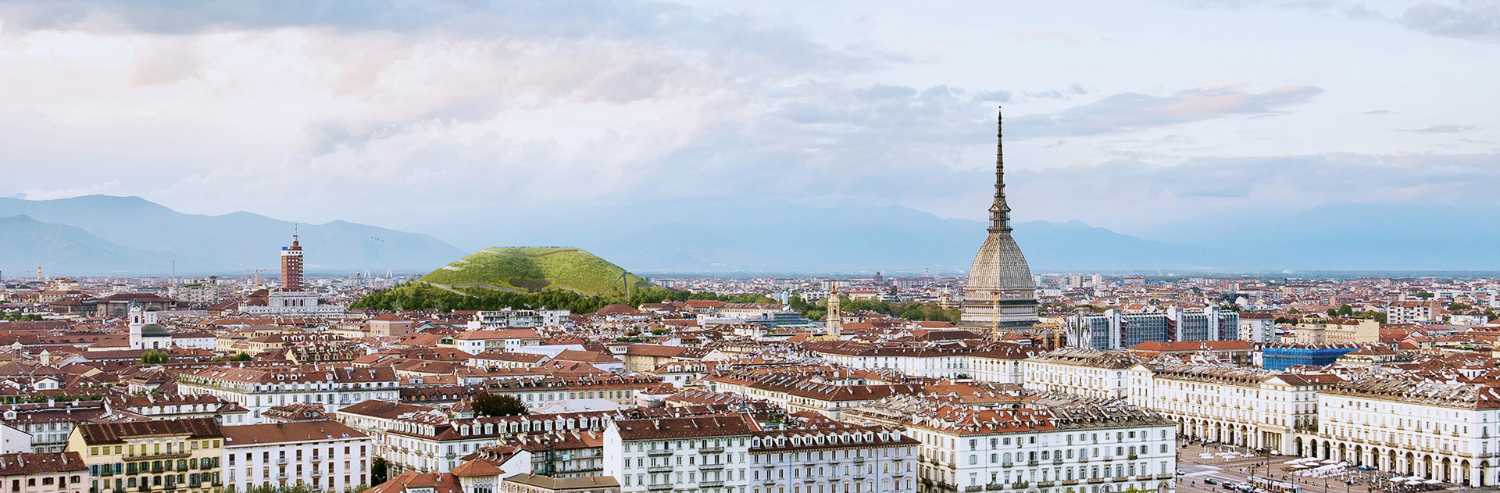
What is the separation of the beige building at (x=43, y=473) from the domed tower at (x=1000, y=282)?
278ft

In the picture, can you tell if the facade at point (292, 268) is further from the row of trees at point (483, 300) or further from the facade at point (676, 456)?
the facade at point (676, 456)

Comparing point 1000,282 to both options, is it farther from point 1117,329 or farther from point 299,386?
point 299,386

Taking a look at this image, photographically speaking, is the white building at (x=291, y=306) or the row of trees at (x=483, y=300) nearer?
the row of trees at (x=483, y=300)

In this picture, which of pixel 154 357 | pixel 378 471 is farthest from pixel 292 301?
pixel 378 471

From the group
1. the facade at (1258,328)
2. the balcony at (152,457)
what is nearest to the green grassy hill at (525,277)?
the facade at (1258,328)

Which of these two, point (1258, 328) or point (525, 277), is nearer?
point (1258, 328)

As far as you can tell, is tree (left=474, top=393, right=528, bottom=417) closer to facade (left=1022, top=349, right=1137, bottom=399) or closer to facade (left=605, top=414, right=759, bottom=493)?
facade (left=605, top=414, right=759, bottom=493)

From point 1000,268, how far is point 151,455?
8667cm

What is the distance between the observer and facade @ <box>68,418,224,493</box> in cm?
4959

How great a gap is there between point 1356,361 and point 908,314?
77.8 m

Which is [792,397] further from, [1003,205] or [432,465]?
[1003,205]

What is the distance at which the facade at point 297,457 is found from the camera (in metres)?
52.1

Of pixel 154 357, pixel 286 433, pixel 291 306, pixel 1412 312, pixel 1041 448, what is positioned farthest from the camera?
pixel 291 306

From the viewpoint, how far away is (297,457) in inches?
2093
